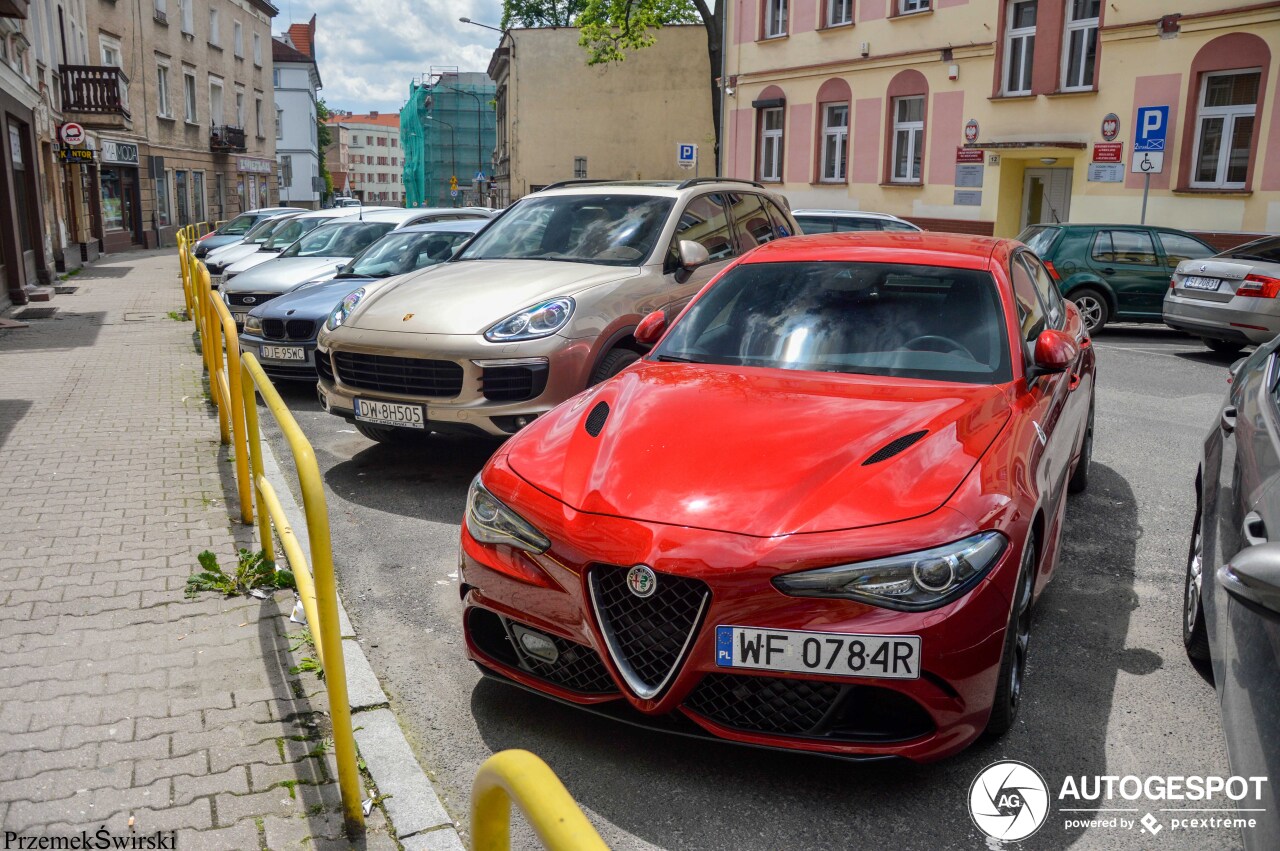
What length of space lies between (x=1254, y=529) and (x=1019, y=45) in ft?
74.7

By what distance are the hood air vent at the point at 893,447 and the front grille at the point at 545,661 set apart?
1.06 metres

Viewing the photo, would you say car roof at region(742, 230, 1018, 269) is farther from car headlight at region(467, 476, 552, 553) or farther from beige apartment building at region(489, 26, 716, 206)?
beige apartment building at region(489, 26, 716, 206)

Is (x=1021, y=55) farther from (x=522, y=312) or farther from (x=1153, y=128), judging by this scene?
(x=522, y=312)

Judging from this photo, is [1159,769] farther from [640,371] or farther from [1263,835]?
[640,371]

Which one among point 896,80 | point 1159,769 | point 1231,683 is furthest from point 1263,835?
point 896,80

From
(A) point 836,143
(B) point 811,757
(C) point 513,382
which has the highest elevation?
(A) point 836,143

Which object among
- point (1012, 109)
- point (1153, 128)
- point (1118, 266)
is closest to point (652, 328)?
point (1118, 266)

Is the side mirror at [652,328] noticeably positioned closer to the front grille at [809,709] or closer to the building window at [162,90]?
the front grille at [809,709]

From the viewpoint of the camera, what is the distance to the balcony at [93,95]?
A: 2964 centimetres

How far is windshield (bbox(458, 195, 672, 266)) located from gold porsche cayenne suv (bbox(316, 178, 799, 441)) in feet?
0.04

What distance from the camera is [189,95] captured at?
144ft

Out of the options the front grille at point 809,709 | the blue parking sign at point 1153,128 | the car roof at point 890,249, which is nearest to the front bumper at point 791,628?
the front grille at point 809,709

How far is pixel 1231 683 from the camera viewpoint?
271 centimetres

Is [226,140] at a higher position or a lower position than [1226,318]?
higher
